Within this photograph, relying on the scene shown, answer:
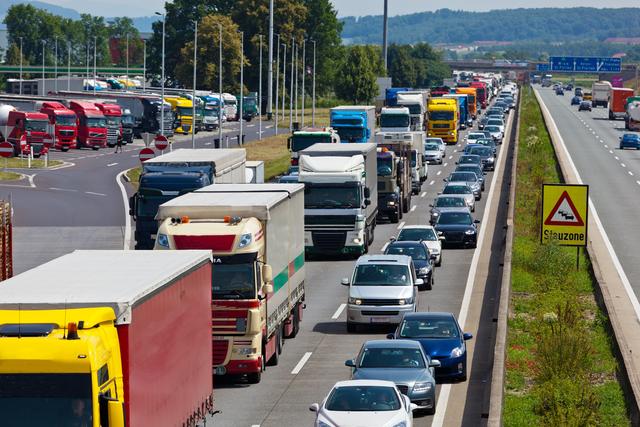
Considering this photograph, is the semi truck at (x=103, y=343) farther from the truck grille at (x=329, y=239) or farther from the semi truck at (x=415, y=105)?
the semi truck at (x=415, y=105)

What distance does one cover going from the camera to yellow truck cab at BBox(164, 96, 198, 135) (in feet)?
379

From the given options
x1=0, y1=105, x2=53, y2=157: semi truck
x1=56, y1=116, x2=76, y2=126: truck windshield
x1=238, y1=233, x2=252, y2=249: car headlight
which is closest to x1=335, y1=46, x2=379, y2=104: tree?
x1=56, y1=116, x2=76, y2=126: truck windshield

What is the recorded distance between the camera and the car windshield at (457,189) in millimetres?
60237

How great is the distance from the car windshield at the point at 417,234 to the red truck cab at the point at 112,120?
5799 cm

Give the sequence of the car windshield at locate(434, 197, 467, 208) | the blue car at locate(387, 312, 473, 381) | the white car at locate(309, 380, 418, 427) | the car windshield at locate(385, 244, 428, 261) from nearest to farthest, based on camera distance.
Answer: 1. the white car at locate(309, 380, 418, 427)
2. the blue car at locate(387, 312, 473, 381)
3. the car windshield at locate(385, 244, 428, 261)
4. the car windshield at locate(434, 197, 467, 208)

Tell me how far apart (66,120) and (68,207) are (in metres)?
35.5

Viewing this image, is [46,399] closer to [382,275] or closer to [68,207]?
[382,275]

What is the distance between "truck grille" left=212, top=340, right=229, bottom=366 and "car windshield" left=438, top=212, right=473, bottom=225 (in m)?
25.5

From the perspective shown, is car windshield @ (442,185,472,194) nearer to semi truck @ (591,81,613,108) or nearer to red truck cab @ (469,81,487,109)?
red truck cab @ (469,81,487,109)

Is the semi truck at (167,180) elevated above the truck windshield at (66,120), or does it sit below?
above

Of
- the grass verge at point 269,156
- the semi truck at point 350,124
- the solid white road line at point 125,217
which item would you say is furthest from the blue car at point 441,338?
the semi truck at point 350,124

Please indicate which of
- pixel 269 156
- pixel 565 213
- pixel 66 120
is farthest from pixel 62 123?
pixel 565 213

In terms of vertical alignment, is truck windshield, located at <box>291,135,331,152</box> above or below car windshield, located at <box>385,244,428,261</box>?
above

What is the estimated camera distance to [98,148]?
3925 inches
